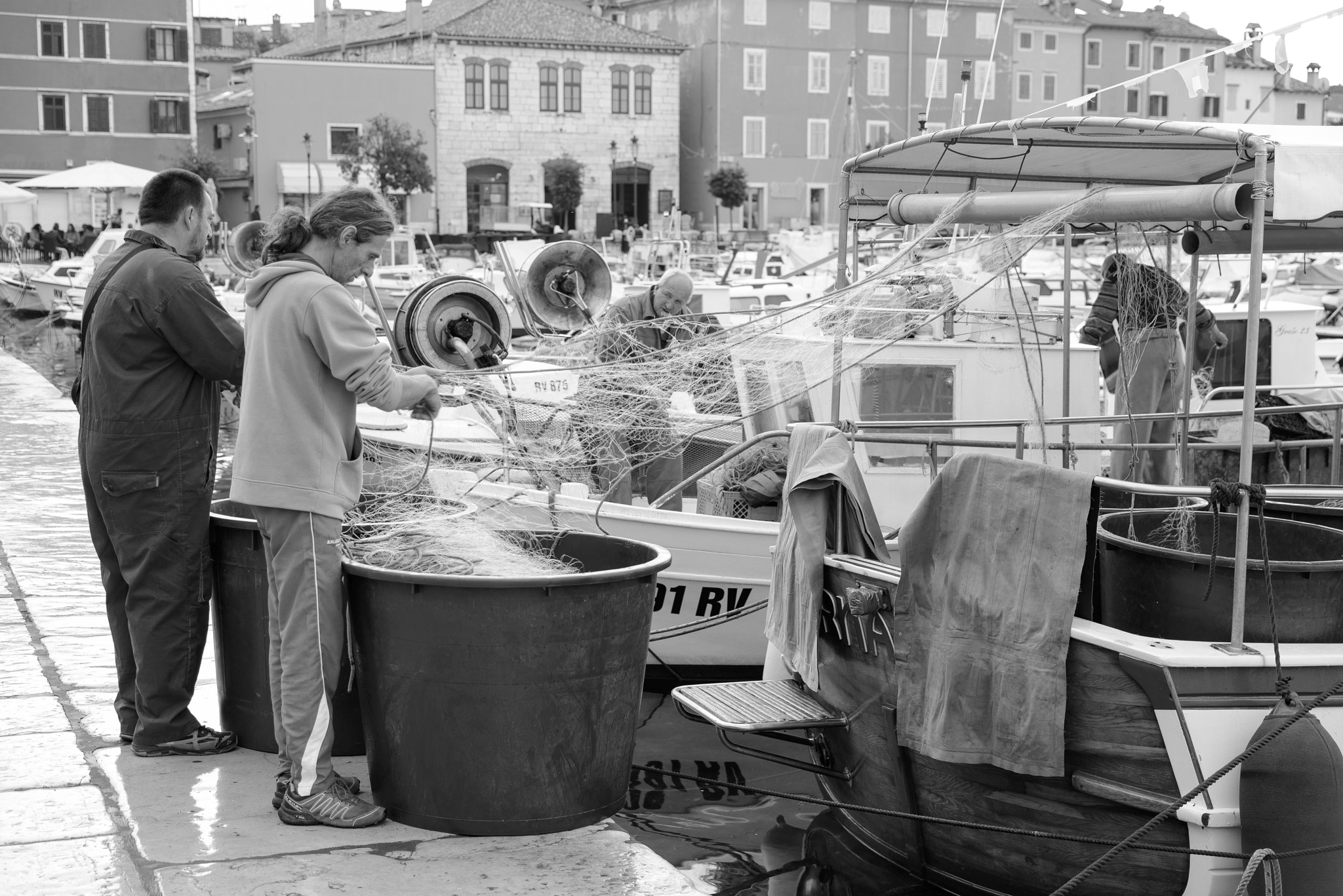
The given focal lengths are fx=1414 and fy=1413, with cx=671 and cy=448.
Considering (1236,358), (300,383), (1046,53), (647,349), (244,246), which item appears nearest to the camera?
Answer: (300,383)

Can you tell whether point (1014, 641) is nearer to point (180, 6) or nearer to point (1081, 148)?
point (1081, 148)

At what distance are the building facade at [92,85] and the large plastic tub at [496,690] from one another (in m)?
61.5

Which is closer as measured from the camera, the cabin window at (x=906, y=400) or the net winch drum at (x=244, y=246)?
the cabin window at (x=906, y=400)

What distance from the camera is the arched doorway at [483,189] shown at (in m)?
68.1

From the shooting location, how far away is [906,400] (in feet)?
28.9

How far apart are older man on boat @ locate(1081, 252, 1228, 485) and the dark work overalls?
15.0 ft

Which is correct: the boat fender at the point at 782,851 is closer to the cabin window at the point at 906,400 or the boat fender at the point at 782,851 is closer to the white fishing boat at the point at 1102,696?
the white fishing boat at the point at 1102,696

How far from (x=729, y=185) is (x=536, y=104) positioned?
10.2 m

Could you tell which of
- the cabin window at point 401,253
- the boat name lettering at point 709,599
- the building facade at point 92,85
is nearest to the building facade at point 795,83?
the building facade at point 92,85

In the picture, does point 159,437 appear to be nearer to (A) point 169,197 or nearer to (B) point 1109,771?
(A) point 169,197

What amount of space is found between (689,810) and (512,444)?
5.82ft

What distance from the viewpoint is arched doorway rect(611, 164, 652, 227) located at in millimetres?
71062

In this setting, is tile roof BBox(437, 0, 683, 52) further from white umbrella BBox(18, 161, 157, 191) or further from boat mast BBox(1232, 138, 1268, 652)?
boat mast BBox(1232, 138, 1268, 652)

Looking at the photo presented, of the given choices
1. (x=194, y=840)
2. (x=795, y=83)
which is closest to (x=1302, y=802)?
(x=194, y=840)
